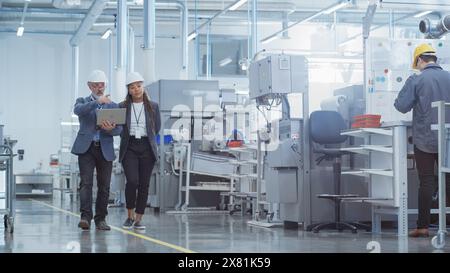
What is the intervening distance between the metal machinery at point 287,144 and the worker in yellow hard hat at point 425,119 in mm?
1142

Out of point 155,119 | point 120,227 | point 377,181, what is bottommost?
point 120,227

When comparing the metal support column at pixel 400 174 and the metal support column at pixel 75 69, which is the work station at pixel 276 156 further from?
the metal support column at pixel 75 69

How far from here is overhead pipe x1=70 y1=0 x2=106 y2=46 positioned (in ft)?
49.3

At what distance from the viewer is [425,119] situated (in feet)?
20.3

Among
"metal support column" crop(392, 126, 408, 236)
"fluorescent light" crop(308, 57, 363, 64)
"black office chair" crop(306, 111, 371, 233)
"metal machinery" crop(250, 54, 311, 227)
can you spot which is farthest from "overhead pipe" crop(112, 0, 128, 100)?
"metal support column" crop(392, 126, 408, 236)

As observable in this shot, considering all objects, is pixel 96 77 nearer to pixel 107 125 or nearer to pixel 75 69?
pixel 107 125

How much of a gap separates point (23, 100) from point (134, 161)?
1340 centimetres

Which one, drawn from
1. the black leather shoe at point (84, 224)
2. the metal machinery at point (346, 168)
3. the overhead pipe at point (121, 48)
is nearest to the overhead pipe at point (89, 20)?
the overhead pipe at point (121, 48)

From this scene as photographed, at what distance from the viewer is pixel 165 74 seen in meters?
19.8

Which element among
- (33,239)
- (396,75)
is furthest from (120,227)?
(396,75)

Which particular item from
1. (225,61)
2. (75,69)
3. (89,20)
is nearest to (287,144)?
(89,20)

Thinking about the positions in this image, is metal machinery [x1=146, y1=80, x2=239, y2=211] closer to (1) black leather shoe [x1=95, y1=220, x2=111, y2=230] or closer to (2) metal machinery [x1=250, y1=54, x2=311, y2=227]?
(2) metal machinery [x1=250, y1=54, x2=311, y2=227]

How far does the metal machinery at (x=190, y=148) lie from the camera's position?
11.1 meters

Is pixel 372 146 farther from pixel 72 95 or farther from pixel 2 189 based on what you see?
pixel 72 95
